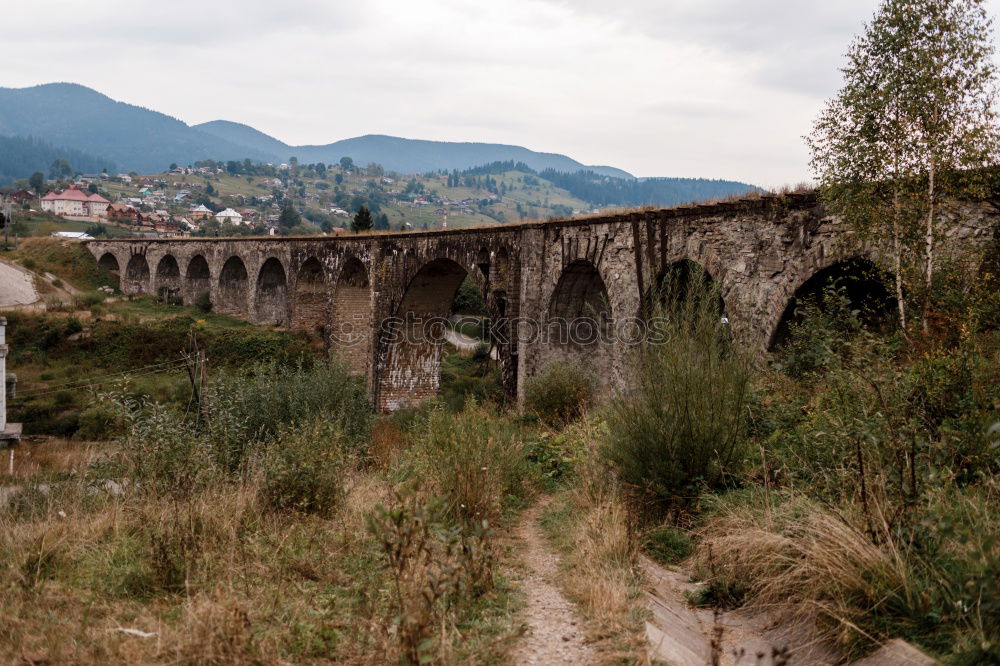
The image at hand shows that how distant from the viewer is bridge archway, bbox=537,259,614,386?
13.8m

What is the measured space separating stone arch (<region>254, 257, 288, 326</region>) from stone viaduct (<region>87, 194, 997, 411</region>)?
0.32 meters

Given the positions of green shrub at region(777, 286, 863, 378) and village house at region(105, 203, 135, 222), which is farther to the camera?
village house at region(105, 203, 135, 222)

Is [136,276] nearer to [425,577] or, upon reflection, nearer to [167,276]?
[167,276]

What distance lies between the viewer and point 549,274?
1441 cm

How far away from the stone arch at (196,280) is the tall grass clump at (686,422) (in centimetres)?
4187

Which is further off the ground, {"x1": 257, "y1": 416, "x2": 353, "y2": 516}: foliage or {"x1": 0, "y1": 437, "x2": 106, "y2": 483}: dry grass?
{"x1": 257, "y1": 416, "x2": 353, "y2": 516}: foliage

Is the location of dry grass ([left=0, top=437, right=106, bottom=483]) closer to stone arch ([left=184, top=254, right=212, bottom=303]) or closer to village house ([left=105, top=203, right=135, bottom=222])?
stone arch ([left=184, top=254, right=212, bottom=303])

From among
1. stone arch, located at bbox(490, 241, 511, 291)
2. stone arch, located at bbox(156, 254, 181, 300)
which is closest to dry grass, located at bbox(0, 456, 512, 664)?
stone arch, located at bbox(490, 241, 511, 291)

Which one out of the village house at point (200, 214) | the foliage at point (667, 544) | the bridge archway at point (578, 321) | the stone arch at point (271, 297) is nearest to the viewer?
the foliage at point (667, 544)

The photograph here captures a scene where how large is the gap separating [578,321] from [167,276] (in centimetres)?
3997

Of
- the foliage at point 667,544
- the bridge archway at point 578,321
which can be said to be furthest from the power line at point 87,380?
the foliage at point 667,544

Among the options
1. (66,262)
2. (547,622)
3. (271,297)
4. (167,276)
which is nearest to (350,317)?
(271,297)

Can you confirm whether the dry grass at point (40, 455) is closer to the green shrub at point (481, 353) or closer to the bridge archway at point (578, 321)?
the bridge archway at point (578, 321)

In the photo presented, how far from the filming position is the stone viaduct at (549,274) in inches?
343
